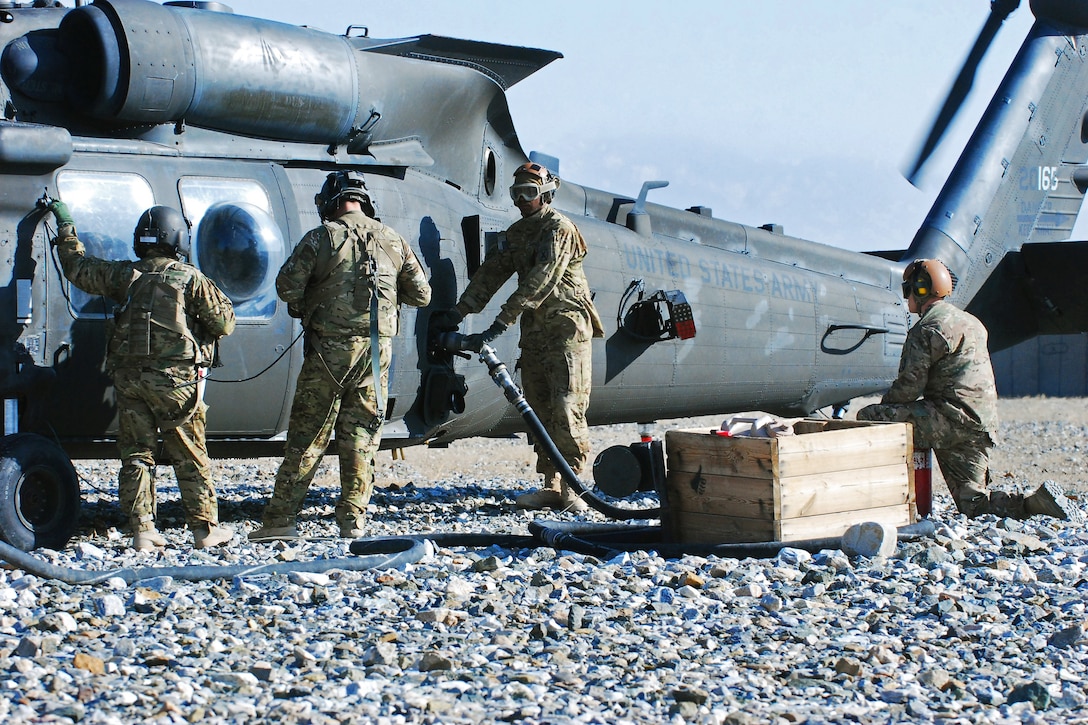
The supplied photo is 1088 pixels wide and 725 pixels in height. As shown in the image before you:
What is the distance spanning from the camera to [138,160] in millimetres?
5363

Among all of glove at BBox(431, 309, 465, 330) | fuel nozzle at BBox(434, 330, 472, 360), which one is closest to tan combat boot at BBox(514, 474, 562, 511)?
fuel nozzle at BBox(434, 330, 472, 360)

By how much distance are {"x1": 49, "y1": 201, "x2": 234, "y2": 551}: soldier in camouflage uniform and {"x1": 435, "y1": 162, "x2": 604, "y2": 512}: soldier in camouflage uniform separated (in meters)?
1.51

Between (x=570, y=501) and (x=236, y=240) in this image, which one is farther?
(x=570, y=501)

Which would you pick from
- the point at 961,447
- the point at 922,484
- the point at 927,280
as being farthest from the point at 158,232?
the point at 961,447

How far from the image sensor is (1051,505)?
5836mm

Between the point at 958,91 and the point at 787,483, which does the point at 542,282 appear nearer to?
the point at 787,483

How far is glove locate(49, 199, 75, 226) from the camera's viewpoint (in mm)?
5027

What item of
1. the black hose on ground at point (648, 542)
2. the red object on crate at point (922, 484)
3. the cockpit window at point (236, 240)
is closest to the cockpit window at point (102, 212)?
the cockpit window at point (236, 240)

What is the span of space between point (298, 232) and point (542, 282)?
1.23 meters

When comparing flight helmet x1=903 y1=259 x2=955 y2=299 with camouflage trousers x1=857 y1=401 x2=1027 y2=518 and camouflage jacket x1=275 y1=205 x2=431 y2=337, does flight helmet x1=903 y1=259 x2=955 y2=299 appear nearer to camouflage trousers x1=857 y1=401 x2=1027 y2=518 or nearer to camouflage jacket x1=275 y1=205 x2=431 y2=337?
camouflage trousers x1=857 y1=401 x2=1027 y2=518

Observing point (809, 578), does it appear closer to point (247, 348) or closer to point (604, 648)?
point (604, 648)

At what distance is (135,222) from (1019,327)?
22.9 feet

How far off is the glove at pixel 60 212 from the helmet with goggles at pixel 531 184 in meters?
2.30

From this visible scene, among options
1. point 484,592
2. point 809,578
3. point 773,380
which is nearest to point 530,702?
point 484,592
